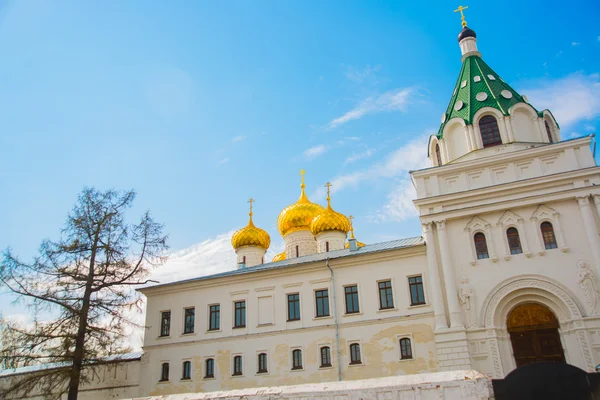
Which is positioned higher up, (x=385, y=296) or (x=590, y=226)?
(x=590, y=226)

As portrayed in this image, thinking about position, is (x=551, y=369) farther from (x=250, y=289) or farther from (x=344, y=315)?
(x=250, y=289)

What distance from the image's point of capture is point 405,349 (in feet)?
75.6

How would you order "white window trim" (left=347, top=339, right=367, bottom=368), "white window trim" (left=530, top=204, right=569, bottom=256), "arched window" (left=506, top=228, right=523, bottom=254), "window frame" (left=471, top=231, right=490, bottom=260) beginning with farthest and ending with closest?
1. "white window trim" (left=347, top=339, right=367, bottom=368)
2. "window frame" (left=471, top=231, right=490, bottom=260)
3. "arched window" (left=506, top=228, right=523, bottom=254)
4. "white window trim" (left=530, top=204, right=569, bottom=256)

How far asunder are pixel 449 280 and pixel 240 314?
11804 mm

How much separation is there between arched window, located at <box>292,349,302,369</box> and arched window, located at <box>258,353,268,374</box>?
1.57m

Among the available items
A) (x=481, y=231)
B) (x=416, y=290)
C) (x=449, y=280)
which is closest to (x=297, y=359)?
(x=416, y=290)

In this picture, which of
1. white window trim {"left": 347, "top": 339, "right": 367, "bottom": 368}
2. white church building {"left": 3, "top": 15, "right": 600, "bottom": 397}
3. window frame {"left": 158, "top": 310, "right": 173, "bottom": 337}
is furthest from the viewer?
window frame {"left": 158, "top": 310, "right": 173, "bottom": 337}

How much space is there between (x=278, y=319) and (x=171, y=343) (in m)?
6.68

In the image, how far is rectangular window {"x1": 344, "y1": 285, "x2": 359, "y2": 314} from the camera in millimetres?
24922

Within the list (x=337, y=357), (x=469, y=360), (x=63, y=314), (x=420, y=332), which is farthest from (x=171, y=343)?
(x=469, y=360)

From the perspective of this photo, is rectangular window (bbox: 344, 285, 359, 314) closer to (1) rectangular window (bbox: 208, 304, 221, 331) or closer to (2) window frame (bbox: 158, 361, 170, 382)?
(1) rectangular window (bbox: 208, 304, 221, 331)

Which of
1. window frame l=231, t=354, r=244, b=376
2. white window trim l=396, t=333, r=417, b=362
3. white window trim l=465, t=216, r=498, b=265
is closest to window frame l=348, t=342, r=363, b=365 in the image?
white window trim l=396, t=333, r=417, b=362

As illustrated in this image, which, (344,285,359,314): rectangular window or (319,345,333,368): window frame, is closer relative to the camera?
(319,345,333,368): window frame

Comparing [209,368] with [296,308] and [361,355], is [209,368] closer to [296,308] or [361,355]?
[296,308]
